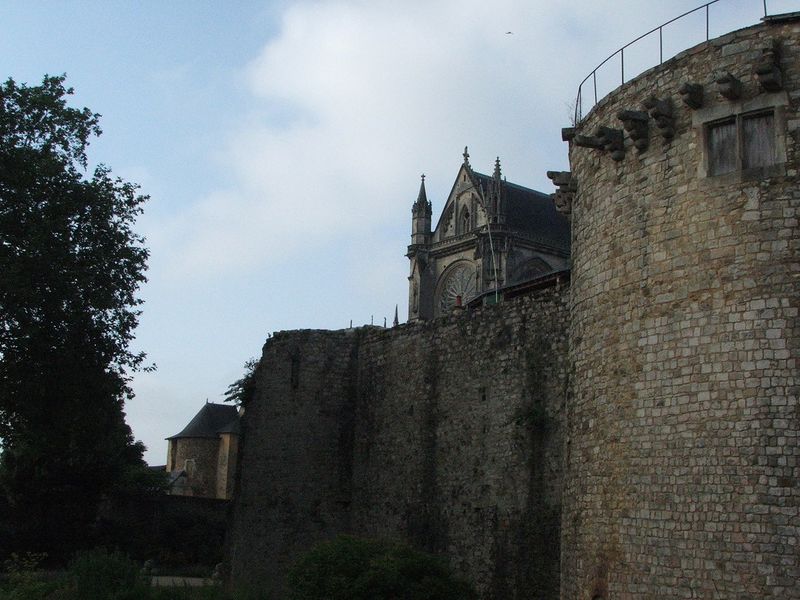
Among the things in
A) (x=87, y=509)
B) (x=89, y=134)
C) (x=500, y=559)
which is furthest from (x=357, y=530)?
(x=87, y=509)

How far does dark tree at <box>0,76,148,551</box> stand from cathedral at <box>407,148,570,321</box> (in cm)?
4518

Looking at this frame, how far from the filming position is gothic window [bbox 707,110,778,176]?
37.1ft

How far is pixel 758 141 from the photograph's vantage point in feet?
37.4

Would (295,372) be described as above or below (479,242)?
→ below

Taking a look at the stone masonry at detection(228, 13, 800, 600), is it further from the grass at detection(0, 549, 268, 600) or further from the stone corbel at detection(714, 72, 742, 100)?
the grass at detection(0, 549, 268, 600)

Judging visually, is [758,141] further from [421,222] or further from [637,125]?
[421,222]

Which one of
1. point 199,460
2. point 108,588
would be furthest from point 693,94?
point 199,460

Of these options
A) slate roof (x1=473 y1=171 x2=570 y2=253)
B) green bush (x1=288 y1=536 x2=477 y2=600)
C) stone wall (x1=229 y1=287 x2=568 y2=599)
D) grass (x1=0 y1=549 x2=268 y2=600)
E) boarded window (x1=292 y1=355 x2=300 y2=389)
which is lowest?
grass (x1=0 y1=549 x2=268 y2=600)

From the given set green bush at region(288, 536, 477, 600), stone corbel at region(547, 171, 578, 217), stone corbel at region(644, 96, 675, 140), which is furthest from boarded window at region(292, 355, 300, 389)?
stone corbel at region(644, 96, 675, 140)

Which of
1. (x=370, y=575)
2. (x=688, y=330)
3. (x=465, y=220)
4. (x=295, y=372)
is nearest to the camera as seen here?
(x=688, y=330)

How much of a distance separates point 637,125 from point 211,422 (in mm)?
57068

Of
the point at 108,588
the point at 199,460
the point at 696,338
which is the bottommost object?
the point at 108,588

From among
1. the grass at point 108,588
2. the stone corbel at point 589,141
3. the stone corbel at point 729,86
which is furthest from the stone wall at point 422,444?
the stone corbel at point 729,86

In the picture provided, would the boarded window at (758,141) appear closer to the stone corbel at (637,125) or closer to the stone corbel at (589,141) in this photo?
the stone corbel at (637,125)
